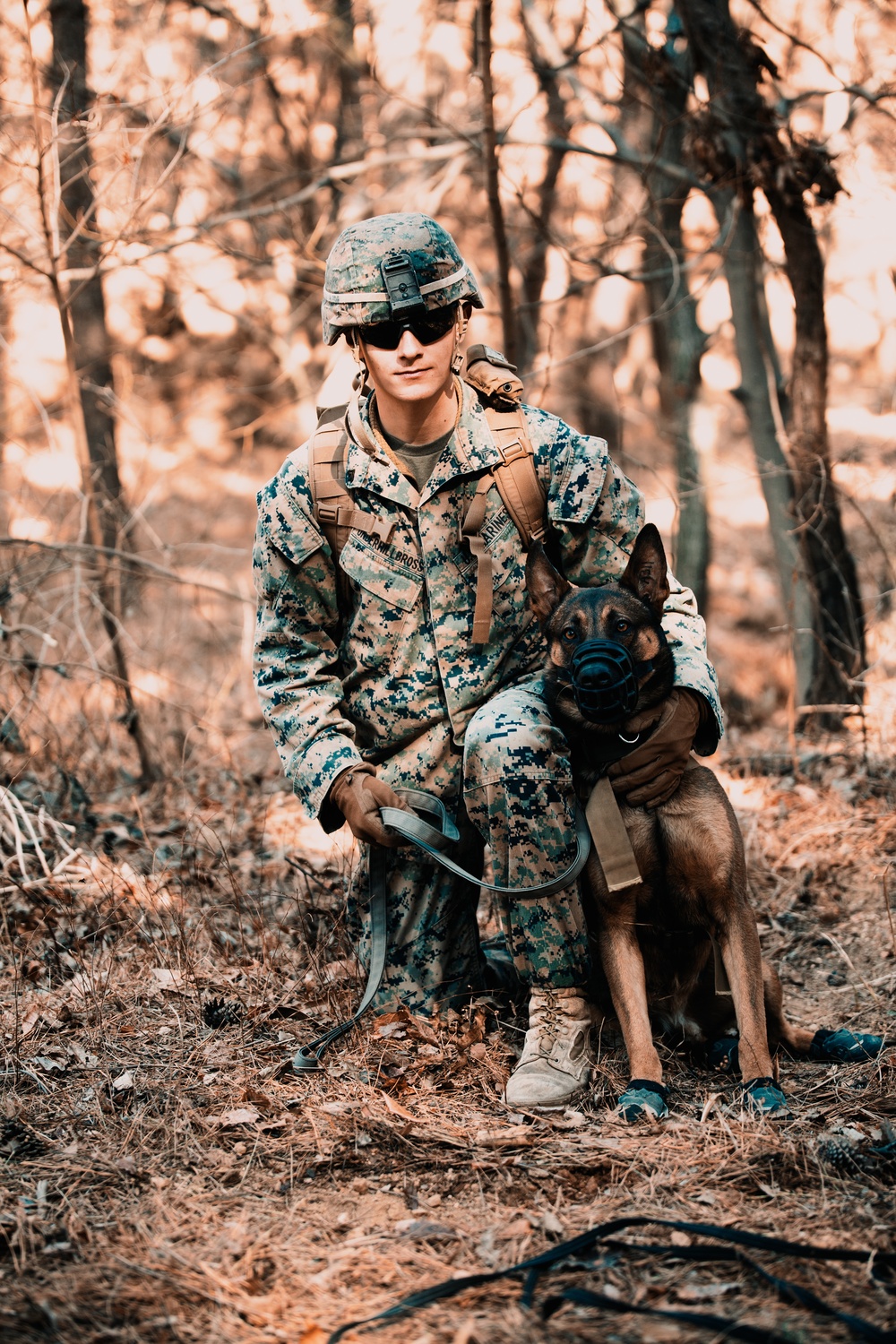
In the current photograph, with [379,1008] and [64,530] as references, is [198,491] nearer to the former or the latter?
[64,530]

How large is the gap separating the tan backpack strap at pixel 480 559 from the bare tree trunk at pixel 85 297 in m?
3.46

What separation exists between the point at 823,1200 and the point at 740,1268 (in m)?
0.37

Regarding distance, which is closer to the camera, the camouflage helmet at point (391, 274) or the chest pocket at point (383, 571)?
the camouflage helmet at point (391, 274)

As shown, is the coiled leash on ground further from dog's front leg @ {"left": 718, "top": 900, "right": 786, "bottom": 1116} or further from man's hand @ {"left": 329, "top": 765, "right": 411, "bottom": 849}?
dog's front leg @ {"left": 718, "top": 900, "right": 786, "bottom": 1116}

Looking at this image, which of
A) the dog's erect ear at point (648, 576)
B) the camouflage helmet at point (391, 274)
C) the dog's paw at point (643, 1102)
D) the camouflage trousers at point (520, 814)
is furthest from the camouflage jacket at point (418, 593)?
the dog's paw at point (643, 1102)

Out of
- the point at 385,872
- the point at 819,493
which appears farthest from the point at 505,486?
the point at 819,493

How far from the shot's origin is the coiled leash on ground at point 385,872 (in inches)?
134

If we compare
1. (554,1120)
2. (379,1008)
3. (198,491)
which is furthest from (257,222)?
(554,1120)

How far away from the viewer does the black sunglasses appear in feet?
11.7

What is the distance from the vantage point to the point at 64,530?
7.47 metres

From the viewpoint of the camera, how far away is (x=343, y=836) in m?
5.42

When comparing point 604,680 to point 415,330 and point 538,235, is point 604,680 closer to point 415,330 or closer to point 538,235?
point 415,330

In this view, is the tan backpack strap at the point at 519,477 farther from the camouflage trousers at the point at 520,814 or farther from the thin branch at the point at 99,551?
the thin branch at the point at 99,551

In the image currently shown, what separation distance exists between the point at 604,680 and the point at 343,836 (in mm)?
2484
